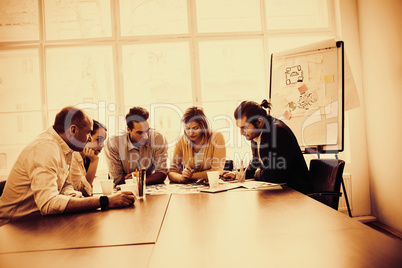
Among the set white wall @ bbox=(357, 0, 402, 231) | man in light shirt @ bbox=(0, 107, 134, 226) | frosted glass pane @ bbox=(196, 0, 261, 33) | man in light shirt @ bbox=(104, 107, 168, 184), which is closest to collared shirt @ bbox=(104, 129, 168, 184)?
man in light shirt @ bbox=(104, 107, 168, 184)

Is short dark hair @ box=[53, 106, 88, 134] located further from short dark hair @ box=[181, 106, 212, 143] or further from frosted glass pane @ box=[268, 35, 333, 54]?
frosted glass pane @ box=[268, 35, 333, 54]

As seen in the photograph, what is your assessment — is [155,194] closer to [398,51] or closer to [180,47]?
[180,47]

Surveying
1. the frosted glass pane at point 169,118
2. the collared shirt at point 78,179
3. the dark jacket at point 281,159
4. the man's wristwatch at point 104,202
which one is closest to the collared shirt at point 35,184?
the man's wristwatch at point 104,202

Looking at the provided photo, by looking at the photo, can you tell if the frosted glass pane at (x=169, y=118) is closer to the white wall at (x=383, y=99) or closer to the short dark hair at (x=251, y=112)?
the short dark hair at (x=251, y=112)

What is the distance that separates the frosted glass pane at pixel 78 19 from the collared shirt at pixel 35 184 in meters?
2.42

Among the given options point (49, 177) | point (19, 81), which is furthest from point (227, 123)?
point (19, 81)

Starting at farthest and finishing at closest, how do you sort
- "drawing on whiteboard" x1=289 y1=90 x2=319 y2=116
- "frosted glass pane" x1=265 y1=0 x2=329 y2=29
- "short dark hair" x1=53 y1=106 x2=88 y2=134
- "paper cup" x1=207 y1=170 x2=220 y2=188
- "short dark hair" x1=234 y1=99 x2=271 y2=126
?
"frosted glass pane" x1=265 y1=0 x2=329 y2=29 < "drawing on whiteboard" x1=289 y1=90 x2=319 y2=116 < "short dark hair" x1=234 y1=99 x2=271 y2=126 < "paper cup" x1=207 y1=170 x2=220 y2=188 < "short dark hair" x1=53 y1=106 x2=88 y2=134

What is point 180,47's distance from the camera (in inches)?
147

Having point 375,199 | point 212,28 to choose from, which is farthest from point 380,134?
point 212,28

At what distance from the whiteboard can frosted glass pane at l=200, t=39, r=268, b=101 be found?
0.45 metres

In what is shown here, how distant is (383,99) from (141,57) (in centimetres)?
294

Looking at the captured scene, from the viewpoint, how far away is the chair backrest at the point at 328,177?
1.98 m

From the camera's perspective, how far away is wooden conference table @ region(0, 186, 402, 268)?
0.80 m

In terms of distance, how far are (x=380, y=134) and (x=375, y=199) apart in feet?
2.70
